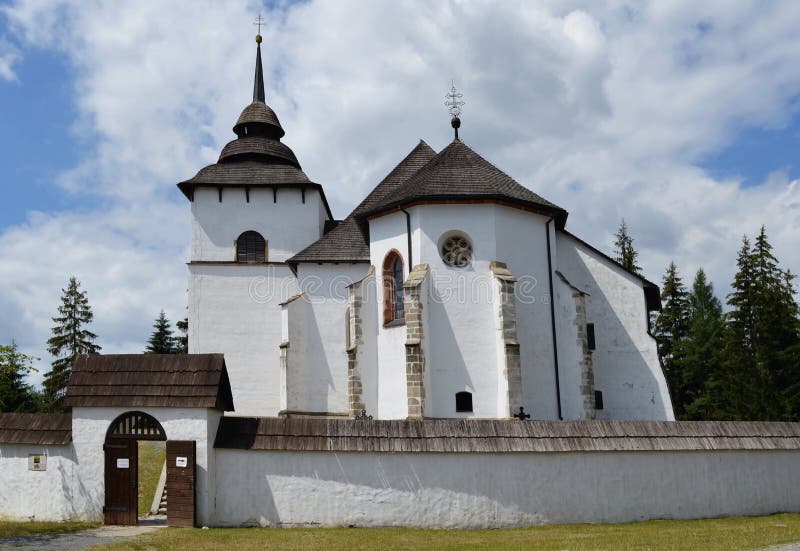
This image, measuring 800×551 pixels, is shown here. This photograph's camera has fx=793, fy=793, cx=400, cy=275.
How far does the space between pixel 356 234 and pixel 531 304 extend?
29.9ft

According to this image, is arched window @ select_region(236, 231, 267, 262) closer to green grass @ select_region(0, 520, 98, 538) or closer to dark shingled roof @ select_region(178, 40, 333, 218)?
dark shingled roof @ select_region(178, 40, 333, 218)

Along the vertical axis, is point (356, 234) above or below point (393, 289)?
above

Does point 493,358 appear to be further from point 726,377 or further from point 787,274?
point 787,274

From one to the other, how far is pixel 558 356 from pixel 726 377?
18.5 meters

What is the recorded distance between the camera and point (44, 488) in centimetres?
1664

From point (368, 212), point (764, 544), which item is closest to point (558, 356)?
point (368, 212)

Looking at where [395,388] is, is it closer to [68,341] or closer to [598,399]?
[598,399]

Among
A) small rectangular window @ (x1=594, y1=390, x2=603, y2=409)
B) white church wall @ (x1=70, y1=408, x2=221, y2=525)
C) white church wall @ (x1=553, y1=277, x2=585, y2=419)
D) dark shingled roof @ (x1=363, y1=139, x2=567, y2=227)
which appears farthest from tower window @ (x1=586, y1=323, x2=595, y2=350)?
white church wall @ (x1=70, y1=408, x2=221, y2=525)

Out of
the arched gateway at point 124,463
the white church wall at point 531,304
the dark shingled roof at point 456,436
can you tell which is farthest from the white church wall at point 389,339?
the arched gateway at point 124,463

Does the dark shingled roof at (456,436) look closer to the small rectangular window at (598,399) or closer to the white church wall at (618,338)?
the small rectangular window at (598,399)

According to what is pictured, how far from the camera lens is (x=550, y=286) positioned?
25.7m

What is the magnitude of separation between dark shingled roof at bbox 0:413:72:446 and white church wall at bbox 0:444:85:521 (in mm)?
149

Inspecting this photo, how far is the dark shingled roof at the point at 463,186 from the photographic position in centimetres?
2433

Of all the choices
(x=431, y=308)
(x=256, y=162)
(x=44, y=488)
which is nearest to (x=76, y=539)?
(x=44, y=488)
